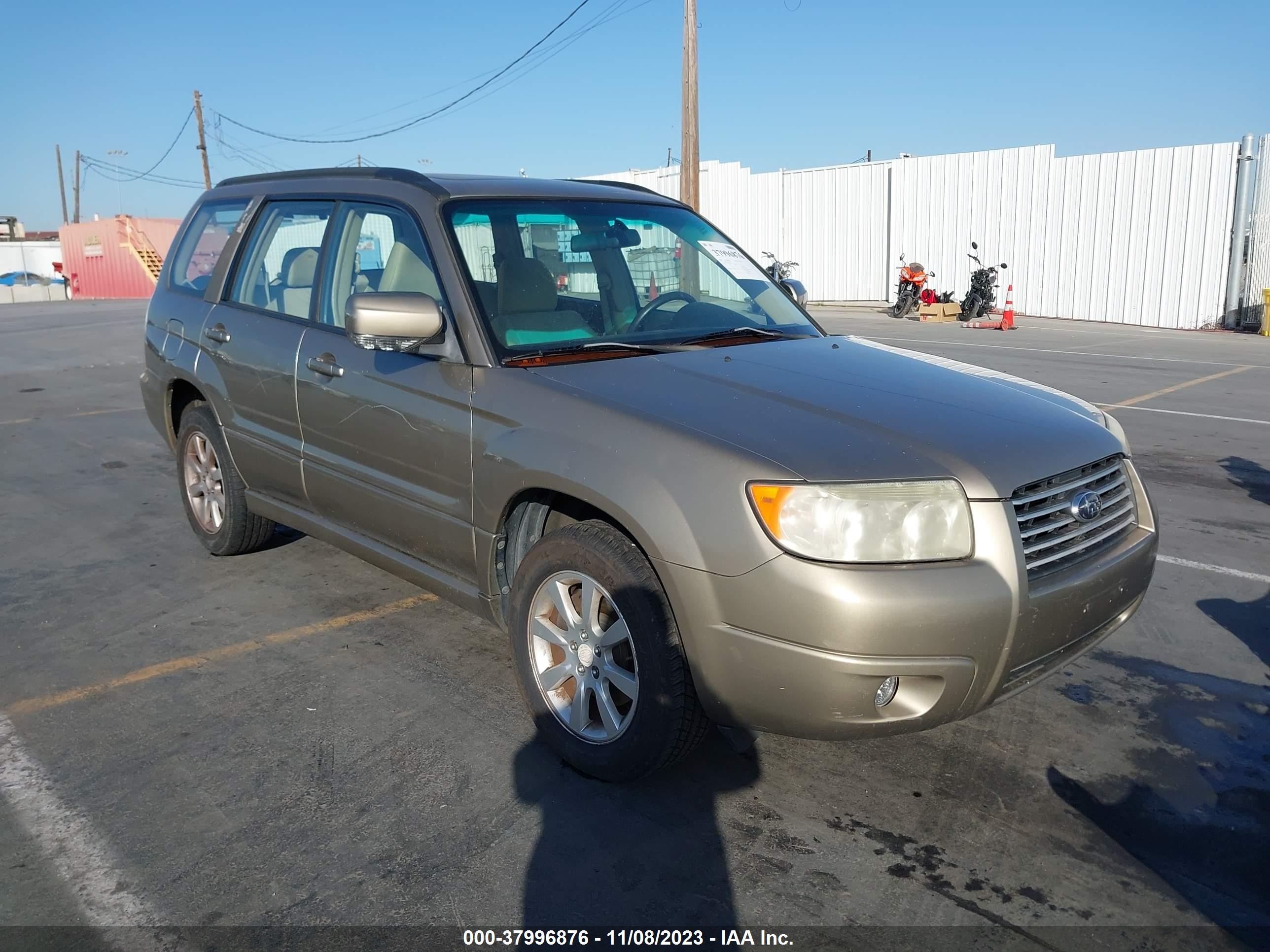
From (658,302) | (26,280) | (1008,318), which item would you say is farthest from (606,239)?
(26,280)

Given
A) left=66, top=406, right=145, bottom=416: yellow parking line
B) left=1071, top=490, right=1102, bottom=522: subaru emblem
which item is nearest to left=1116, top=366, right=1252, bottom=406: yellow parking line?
left=1071, top=490, right=1102, bottom=522: subaru emblem

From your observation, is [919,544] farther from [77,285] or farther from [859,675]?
[77,285]

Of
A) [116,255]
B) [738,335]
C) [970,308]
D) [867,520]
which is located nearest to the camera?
[867,520]

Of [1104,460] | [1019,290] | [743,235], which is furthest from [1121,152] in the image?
[1104,460]

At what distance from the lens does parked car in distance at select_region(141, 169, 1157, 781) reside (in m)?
2.69

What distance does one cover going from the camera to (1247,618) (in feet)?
14.7

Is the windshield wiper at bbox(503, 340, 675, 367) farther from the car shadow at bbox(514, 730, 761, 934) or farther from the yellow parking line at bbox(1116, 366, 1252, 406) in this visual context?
the yellow parking line at bbox(1116, 366, 1252, 406)

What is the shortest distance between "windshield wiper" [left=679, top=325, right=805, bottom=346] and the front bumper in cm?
127

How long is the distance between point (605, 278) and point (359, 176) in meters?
1.15

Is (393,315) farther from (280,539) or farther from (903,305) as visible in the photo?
(903,305)

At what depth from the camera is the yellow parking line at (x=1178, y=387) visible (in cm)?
1034

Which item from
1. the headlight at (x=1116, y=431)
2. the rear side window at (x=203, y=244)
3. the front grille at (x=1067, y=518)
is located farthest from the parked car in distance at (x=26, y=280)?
the front grille at (x=1067, y=518)

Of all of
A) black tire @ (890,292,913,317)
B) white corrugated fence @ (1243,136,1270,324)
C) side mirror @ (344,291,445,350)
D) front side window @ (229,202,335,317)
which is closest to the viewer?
side mirror @ (344,291,445,350)

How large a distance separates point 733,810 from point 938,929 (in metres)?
0.70
